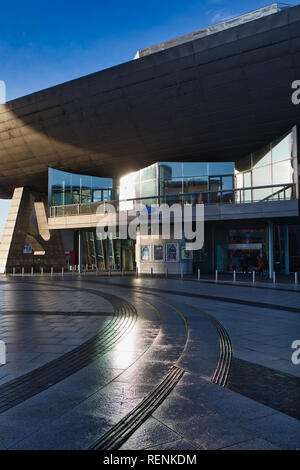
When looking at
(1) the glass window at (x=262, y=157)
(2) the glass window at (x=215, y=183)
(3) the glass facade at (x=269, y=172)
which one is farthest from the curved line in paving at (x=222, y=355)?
(2) the glass window at (x=215, y=183)

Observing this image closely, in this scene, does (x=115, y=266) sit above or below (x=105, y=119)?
below

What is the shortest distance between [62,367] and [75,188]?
32.8 m

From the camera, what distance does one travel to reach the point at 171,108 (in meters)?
26.3

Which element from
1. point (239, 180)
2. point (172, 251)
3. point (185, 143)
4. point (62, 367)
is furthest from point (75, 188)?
point (62, 367)

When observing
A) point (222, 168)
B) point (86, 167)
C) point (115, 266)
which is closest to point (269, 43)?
point (222, 168)

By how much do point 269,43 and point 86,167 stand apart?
69.2 ft

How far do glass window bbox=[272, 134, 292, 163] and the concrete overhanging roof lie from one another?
0.79 metres

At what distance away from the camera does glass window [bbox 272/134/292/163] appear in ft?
83.2

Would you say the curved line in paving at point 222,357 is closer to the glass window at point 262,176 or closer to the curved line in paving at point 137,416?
the curved line in paving at point 137,416

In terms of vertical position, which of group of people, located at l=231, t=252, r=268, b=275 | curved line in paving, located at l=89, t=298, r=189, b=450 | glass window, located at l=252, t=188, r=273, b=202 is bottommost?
curved line in paving, located at l=89, t=298, r=189, b=450

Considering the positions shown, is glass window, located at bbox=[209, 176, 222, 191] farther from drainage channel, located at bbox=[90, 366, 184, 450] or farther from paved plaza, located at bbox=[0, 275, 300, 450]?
drainage channel, located at bbox=[90, 366, 184, 450]

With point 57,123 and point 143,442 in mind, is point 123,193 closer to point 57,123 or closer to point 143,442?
point 57,123

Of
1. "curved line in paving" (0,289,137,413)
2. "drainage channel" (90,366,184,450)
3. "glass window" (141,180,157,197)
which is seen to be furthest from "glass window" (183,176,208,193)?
"drainage channel" (90,366,184,450)

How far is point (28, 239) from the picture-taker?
142ft
